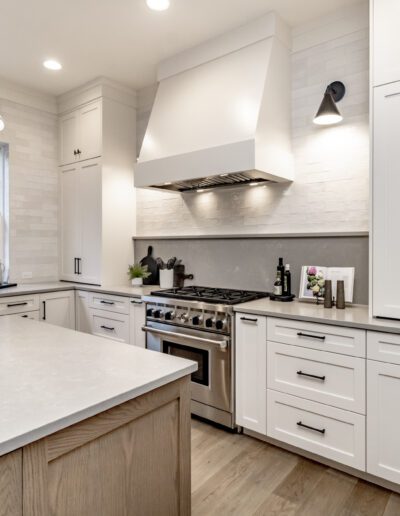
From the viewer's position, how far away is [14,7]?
8.59ft

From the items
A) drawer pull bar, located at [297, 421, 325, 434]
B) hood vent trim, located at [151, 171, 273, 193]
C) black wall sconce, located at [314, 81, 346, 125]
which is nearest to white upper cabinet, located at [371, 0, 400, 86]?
black wall sconce, located at [314, 81, 346, 125]

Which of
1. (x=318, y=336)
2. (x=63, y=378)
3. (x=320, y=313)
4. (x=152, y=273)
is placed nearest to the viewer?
(x=63, y=378)

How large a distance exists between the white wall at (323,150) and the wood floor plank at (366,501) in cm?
157

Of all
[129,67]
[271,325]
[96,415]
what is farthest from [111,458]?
[129,67]

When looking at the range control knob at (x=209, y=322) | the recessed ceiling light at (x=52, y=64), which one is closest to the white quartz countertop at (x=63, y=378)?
the range control knob at (x=209, y=322)

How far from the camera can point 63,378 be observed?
3.88 feet

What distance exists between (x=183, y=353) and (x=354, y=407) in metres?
1.31

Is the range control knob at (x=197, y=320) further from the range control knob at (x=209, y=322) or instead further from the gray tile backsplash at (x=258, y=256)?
the gray tile backsplash at (x=258, y=256)

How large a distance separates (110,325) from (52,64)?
2.44 metres

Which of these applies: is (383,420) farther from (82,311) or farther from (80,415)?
(82,311)

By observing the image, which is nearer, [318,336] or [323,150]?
[318,336]

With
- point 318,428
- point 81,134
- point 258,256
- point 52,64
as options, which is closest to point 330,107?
point 258,256

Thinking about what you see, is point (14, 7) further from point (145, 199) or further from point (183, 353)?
point (183, 353)

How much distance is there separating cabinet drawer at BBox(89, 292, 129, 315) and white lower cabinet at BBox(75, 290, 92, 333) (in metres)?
Result: 0.08
